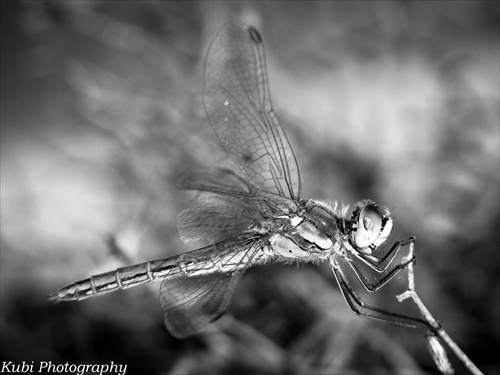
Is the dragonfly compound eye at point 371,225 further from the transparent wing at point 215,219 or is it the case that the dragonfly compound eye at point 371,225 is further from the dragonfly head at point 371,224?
the transparent wing at point 215,219

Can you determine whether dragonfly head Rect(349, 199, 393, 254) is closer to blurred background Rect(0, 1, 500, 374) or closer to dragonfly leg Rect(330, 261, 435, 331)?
dragonfly leg Rect(330, 261, 435, 331)

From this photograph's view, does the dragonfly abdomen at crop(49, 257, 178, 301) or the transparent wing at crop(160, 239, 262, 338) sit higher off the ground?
the dragonfly abdomen at crop(49, 257, 178, 301)

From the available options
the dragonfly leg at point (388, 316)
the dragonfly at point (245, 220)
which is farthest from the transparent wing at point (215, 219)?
the dragonfly leg at point (388, 316)

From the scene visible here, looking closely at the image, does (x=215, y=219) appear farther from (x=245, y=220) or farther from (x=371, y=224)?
(x=371, y=224)

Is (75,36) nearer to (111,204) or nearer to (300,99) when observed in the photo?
(111,204)

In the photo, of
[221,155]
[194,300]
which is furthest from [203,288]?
[221,155]

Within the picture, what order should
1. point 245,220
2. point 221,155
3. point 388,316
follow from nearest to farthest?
point 388,316
point 245,220
point 221,155

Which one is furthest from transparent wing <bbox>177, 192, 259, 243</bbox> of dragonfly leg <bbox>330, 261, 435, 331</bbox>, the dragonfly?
dragonfly leg <bbox>330, 261, 435, 331</bbox>
